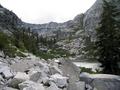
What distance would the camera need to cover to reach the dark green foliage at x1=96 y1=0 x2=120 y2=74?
2316cm

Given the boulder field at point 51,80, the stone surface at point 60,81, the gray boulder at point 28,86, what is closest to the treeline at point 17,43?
the boulder field at point 51,80

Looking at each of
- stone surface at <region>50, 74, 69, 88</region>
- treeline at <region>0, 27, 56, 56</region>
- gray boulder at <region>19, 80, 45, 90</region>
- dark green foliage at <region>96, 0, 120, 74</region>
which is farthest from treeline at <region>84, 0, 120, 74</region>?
gray boulder at <region>19, 80, 45, 90</region>

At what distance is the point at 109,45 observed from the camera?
23.5 m

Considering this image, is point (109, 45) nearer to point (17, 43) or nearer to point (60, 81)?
point (60, 81)

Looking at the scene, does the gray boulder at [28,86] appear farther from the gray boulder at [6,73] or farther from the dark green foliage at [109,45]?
the dark green foliage at [109,45]

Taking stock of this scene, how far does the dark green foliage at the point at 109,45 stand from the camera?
23.2 metres

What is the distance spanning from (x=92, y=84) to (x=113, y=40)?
1166cm

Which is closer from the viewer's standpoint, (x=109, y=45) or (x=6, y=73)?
(x=6, y=73)

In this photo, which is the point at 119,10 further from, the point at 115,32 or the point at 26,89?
the point at 26,89

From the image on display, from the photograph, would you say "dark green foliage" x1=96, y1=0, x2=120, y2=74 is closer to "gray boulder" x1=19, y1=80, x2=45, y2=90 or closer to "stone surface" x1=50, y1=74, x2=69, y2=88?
"stone surface" x1=50, y1=74, x2=69, y2=88

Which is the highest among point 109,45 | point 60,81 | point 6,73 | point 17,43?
point 17,43

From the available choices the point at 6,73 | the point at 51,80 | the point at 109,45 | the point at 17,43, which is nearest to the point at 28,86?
the point at 51,80

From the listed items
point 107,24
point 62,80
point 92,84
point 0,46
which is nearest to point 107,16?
point 107,24

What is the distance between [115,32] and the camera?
2428cm
